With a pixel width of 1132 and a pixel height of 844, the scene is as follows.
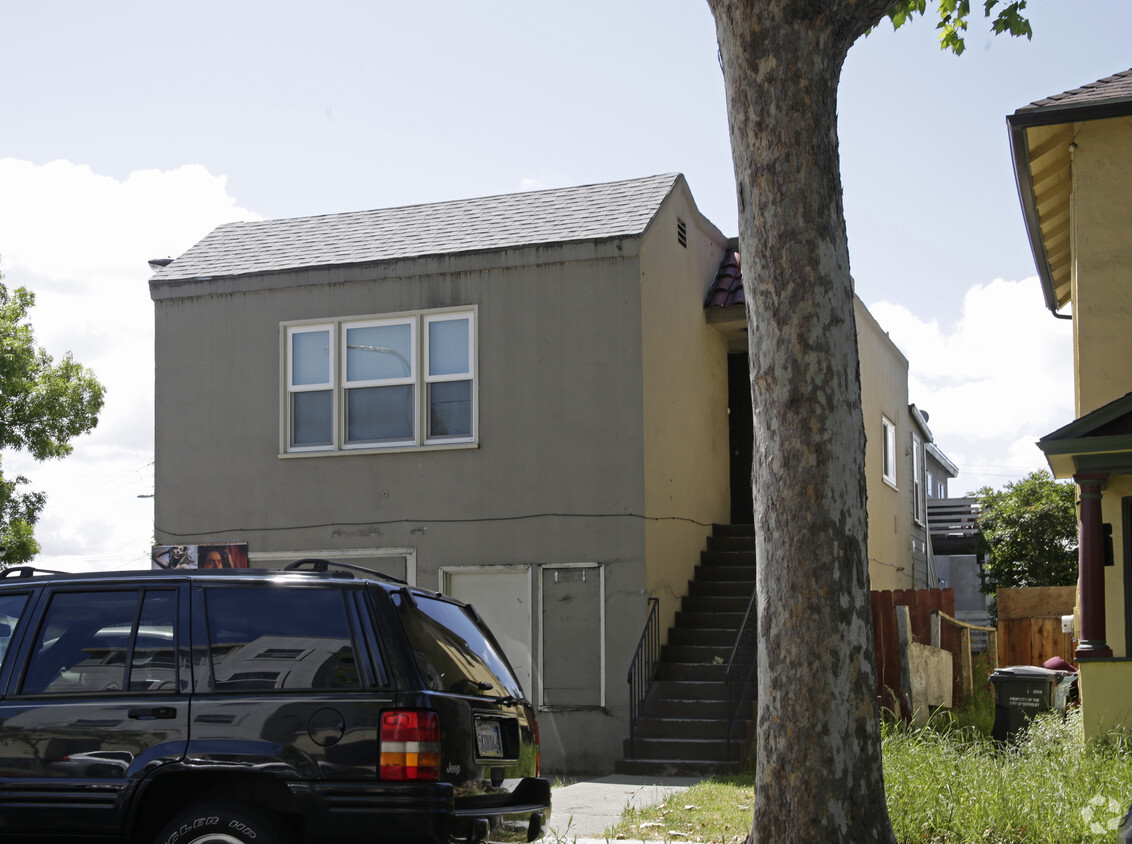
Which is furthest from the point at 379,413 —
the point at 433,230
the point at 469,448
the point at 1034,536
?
the point at 1034,536

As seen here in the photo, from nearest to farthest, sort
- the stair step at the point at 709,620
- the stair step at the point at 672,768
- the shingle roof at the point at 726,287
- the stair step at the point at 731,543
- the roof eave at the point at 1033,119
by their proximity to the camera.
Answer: the stair step at the point at 672,768, the roof eave at the point at 1033,119, the stair step at the point at 709,620, the stair step at the point at 731,543, the shingle roof at the point at 726,287

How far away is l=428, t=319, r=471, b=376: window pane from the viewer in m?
14.7

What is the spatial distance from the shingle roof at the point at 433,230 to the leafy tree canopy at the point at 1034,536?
43.3 ft

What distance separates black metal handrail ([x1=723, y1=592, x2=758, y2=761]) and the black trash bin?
238 cm

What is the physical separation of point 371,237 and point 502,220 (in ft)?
5.71

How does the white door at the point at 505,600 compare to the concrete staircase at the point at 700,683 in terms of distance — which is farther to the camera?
the white door at the point at 505,600

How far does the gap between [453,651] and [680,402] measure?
9.32 metres

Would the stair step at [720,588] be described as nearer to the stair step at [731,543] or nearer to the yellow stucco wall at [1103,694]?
the stair step at [731,543]

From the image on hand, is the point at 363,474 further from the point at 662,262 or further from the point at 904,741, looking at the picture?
the point at 904,741

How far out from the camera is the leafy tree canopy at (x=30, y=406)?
85.1 ft

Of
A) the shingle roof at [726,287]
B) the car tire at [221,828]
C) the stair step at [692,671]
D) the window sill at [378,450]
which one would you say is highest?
the shingle roof at [726,287]

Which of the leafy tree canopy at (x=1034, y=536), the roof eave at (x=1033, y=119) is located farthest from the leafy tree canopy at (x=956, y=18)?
the leafy tree canopy at (x=1034, y=536)

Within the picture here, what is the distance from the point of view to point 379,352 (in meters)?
15.0

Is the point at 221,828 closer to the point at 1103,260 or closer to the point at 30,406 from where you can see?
the point at 1103,260
